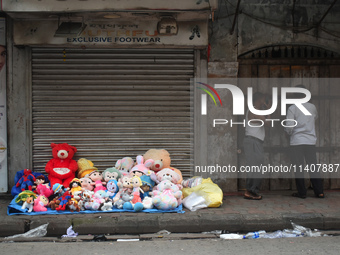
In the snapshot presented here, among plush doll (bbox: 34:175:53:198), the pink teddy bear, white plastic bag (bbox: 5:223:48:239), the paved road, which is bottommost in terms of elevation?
the paved road

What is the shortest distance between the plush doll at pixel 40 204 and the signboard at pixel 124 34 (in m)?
2.64

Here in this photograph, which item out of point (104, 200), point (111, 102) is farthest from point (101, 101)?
point (104, 200)

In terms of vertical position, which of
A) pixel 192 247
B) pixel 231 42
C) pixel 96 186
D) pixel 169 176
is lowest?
pixel 192 247

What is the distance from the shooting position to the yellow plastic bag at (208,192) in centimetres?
752

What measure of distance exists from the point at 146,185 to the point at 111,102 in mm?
1842

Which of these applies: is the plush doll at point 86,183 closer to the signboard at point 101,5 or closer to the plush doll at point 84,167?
the plush doll at point 84,167

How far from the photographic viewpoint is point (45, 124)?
8.66 meters

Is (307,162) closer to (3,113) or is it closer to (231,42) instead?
(231,42)

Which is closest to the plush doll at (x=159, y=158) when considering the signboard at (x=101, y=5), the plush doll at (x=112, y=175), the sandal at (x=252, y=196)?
the plush doll at (x=112, y=175)

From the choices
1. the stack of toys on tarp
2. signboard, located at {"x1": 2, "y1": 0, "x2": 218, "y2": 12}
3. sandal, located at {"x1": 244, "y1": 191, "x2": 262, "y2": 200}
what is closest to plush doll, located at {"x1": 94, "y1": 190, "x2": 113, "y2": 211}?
the stack of toys on tarp

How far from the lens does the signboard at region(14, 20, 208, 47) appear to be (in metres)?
8.23

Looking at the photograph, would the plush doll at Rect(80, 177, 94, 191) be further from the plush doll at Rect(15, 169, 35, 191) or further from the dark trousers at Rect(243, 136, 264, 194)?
the dark trousers at Rect(243, 136, 264, 194)

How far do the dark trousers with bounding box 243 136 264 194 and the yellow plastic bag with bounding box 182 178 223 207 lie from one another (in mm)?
788

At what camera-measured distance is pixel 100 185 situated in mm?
7734
